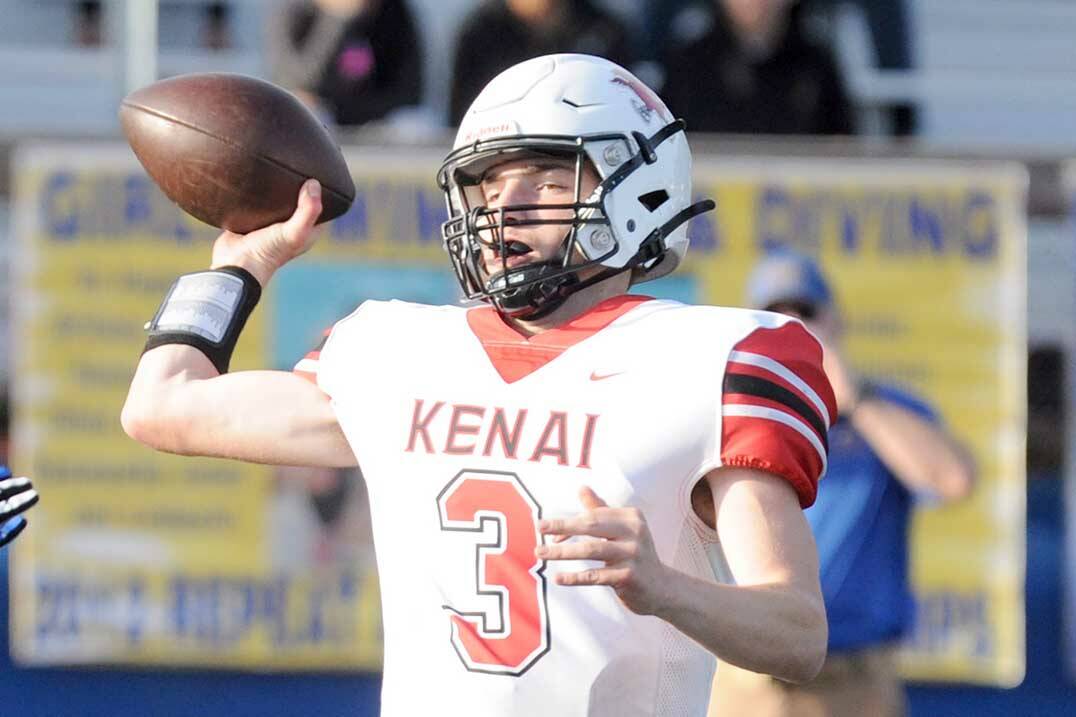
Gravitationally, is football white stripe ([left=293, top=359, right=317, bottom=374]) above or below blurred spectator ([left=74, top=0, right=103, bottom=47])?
below

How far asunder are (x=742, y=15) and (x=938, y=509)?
1.84m

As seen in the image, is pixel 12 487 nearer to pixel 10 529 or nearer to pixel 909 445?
pixel 10 529

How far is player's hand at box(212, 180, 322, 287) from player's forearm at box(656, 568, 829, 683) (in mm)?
977

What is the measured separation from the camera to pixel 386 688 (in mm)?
2396

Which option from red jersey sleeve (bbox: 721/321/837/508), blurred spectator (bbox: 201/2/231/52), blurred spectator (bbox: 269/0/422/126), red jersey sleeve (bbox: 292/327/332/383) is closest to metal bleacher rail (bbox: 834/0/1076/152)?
blurred spectator (bbox: 269/0/422/126)

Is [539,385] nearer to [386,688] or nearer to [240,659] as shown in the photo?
[386,688]

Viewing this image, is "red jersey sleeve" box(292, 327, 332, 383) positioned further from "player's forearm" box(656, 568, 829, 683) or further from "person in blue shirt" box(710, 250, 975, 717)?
"person in blue shirt" box(710, 250, 975, 717)

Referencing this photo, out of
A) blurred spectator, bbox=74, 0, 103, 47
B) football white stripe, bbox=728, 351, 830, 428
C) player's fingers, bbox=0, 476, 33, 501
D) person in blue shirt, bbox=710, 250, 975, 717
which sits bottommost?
person in blue shirt, bbox=710, 250, 975, 717

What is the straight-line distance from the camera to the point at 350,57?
6473 millimetres

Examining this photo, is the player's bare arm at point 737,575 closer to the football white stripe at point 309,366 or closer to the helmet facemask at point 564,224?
the helmet facemask at point 564,224

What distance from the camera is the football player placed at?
2186 mm

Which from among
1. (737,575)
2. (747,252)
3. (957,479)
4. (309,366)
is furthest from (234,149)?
(747,252)

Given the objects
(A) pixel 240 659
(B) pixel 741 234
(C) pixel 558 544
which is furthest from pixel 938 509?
(C) pixel 558 544

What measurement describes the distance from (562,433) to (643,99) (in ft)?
1.85
